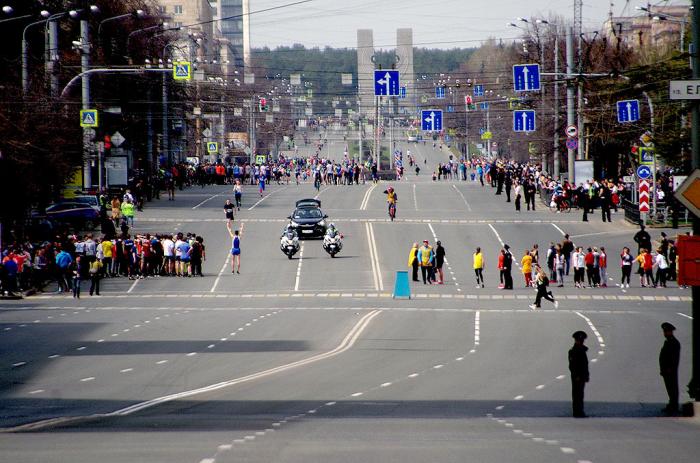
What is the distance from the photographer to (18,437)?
53.2 ft

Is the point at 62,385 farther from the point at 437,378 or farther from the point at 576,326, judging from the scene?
the point at 576,326

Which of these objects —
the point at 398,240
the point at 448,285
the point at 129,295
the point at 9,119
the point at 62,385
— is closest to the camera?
the point at 62,385

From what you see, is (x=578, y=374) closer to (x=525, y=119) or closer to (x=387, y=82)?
(x=387, y=82)

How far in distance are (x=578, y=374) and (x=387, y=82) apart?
4615cm

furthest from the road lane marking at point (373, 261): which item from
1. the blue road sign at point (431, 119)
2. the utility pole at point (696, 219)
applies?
the utility pole at point (696, 219)

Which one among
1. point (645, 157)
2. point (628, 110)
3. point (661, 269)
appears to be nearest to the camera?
point (661, 269)

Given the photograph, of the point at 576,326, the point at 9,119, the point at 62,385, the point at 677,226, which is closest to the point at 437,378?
the point at 62,385

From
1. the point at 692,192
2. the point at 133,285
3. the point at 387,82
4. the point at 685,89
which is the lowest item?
the point at 133,285

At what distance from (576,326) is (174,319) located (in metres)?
11.0

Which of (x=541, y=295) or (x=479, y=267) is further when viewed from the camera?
(x=479, y=267)

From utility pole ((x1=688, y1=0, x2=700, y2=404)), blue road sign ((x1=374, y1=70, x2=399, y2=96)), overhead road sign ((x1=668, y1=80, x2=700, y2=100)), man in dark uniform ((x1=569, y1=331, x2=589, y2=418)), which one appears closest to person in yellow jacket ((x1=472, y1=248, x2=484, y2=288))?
blue road sign ((x1=374, y1=70, x2=399, y2=96))

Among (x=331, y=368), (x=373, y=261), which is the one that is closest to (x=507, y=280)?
(x=373, y=261)

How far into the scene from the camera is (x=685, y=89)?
19.1m

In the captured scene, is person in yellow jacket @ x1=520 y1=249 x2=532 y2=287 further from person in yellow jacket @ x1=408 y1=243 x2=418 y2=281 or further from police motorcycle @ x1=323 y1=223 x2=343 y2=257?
police motorcycle @ x1=323 y1=223 x2=343 y2=257
